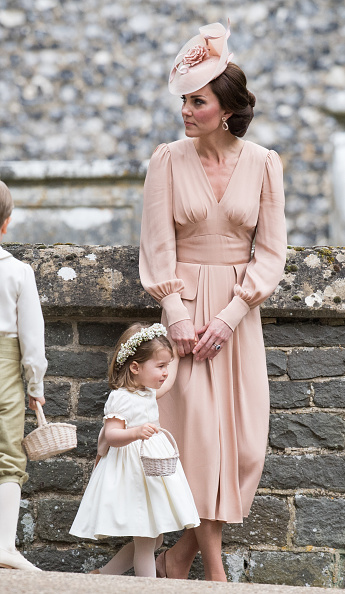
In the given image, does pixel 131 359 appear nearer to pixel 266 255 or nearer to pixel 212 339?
pixel 212 339

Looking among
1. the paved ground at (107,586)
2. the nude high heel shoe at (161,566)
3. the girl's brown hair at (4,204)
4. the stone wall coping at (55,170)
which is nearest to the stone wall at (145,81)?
the stone wall coping at (55,170)

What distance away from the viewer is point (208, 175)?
3604 millimetres

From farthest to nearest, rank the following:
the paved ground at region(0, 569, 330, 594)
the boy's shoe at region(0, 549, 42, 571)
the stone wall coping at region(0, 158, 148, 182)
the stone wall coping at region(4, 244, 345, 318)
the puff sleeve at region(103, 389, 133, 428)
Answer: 1. the stone wall coping at region(0, 158, 148, 182)
2. the stone wall coping at region(4, 244, 345, 318)
3. the puff sleeve at region(103, 389, 133, 428)
4. the boy's shoe at region(0, 549, 42, 571)
5. the paved ground at region(0, 569, 330, 594)

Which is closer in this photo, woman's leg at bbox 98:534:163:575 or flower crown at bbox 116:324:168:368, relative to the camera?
flower crown at bbox 116:324:168:368

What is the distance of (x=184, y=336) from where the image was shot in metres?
3.47

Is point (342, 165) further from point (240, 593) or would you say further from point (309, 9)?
point (240, 593)

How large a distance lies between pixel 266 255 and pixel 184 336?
44cm

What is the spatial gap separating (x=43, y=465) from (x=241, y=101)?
1.65m

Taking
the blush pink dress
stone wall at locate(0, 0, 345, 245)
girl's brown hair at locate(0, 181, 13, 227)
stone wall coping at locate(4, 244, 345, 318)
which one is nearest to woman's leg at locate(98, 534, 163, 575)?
the blush pink dress

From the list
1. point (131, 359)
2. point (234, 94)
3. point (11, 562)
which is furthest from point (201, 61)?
point (11, 562)

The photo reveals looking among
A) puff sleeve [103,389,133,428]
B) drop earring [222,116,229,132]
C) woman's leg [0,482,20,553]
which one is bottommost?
woman's leg [0,482,20,553]

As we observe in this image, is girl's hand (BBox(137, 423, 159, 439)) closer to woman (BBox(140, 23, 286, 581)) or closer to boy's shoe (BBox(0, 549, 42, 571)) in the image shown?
woman (BBox(140, 23, 286, 581))

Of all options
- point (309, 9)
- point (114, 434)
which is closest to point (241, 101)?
point (114, 434)

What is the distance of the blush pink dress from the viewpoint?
3480mm
